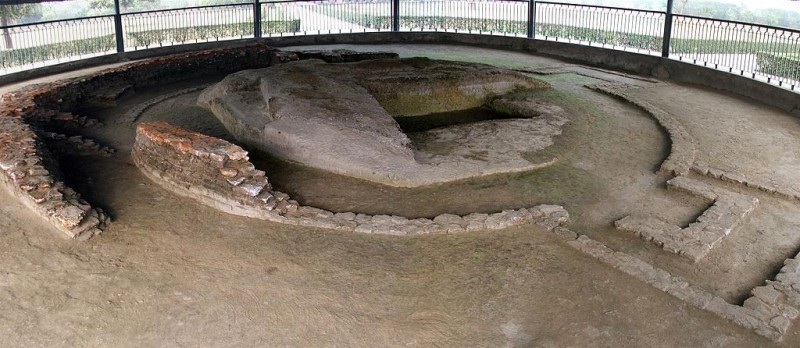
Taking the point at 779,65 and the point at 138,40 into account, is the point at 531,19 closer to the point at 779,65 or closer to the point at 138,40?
the point at 779,65

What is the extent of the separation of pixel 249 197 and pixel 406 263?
179cm

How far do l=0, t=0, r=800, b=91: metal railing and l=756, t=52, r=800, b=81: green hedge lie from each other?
0.02 metres

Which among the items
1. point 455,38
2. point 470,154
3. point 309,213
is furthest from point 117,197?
point 455,38

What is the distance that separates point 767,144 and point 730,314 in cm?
495

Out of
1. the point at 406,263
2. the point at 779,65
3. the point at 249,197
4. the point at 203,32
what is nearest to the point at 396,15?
the point at 203,32

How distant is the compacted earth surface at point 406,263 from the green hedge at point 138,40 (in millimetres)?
→ 5560

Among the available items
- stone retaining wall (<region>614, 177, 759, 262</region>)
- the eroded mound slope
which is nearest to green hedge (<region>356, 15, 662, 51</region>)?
the eroded mound slope

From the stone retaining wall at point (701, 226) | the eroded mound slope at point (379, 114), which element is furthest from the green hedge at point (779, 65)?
the stone retaining wall at point (701, 226)

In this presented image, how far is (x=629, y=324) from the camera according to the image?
4.59 metres

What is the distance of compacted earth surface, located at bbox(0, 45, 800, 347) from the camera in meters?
4.47

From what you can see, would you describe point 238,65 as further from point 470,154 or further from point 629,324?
point 629,324

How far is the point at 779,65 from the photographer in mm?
10758

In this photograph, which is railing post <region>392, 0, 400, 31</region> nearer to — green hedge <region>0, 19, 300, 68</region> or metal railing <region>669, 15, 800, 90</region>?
green hedge <region>0, 19, 300, 68</region>

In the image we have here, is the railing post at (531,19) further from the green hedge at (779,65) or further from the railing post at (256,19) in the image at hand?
the railing post at (256,19)
